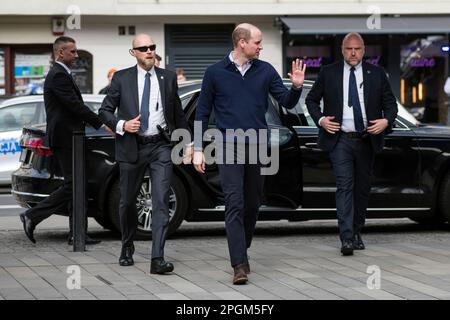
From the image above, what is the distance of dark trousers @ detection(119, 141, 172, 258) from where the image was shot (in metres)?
8.16

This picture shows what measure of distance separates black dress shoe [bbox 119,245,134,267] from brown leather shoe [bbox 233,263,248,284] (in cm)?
116

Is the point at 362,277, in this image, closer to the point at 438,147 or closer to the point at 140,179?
the point at 140,179

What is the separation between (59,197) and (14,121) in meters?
6.75

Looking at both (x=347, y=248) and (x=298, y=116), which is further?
(x=298, y=116)

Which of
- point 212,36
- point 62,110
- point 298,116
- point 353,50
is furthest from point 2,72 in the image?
point 353,50

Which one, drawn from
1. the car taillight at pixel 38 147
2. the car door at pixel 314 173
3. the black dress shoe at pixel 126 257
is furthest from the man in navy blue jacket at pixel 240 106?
the car taillight at pixel 38 147

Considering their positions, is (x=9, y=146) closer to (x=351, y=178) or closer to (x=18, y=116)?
(x=18, y=116)

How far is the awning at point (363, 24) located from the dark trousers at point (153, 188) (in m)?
17.0

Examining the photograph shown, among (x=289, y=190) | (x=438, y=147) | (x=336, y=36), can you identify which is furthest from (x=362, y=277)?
(x=336, y=36)

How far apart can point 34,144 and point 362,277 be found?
4.09 meters

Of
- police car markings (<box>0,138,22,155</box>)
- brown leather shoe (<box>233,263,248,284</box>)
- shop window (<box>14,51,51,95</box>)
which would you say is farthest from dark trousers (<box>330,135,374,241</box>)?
shop window (<box>14,51,51,95</box>)

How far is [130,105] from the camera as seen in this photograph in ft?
27.3

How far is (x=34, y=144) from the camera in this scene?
1052cm

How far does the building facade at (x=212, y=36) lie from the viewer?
85.0 ft
